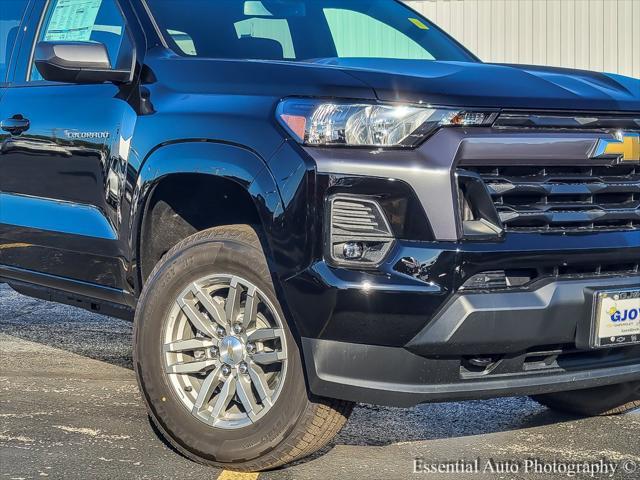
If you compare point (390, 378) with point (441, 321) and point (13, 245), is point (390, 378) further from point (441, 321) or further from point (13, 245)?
point (13, 245)

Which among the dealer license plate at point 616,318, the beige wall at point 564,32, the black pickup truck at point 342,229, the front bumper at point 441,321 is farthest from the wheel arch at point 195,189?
the beige wall at point 564,32

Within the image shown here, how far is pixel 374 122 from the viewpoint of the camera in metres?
3.29

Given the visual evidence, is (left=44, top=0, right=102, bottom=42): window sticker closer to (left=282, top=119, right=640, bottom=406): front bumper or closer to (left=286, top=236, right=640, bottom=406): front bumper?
(left=282, top=119, right=640, bottom=406): front bumper

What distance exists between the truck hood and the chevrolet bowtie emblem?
0.10 m

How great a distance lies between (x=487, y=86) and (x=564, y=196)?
42 cm

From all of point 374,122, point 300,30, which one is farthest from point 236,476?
point 300,30

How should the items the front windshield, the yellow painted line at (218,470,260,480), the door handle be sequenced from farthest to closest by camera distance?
the door handle
the front windshield
the yellow painted line at (218,470,260,480)

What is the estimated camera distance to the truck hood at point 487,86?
3.31 meters

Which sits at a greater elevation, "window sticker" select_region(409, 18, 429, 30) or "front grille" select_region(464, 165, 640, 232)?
"window sticker" select_region(409, 18, 429, 30)

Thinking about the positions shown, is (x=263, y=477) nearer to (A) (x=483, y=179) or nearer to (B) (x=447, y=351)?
(B) (x=447, y=351)

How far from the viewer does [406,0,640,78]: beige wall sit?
16.4 m

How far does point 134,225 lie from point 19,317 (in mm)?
3047

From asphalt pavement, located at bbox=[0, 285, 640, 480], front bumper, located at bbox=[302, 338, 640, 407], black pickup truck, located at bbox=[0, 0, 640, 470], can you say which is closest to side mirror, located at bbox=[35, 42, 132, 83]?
black pickup truck, located at bbox=[0, 0, 640, 470]

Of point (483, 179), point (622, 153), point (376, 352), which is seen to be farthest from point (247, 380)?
point (622, 153)
